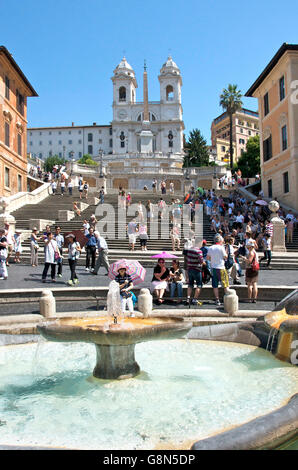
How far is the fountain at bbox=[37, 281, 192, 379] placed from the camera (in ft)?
17.0

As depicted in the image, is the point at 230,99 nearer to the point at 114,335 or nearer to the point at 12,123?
the point at 12,123

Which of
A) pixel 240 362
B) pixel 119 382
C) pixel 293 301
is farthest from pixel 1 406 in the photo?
pixel 293 301

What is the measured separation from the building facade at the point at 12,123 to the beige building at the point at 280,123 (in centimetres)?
1841

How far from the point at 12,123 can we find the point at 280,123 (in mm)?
19825

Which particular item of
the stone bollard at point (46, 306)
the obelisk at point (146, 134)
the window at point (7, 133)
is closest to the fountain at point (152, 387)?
the stone bollard at point (46, 306)

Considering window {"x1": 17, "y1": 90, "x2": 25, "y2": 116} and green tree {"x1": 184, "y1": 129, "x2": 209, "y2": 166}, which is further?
green tree {"x1": 184, "y1": 129, "x2": 209, "y2": 166}

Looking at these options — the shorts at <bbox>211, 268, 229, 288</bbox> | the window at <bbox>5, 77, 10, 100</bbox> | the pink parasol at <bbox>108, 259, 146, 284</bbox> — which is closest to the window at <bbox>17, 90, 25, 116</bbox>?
the window at <bbox>5, 77, 10, 100</bbox>

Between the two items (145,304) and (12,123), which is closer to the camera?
(145,304)

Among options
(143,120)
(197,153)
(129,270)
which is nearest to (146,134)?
(143,120)

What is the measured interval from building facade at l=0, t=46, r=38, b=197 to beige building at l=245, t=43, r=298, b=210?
18.4 m

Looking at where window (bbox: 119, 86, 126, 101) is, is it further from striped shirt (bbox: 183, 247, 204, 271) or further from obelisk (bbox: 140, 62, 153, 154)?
striped shirt (bbox: 183, 247, 204, 271)

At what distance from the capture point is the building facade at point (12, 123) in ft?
95.1

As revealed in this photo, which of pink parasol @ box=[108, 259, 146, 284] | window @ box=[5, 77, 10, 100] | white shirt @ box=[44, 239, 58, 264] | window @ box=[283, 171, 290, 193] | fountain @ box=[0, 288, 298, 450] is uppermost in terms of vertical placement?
window @ box=[5, 77, 10, 100]

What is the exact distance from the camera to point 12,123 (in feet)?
103
